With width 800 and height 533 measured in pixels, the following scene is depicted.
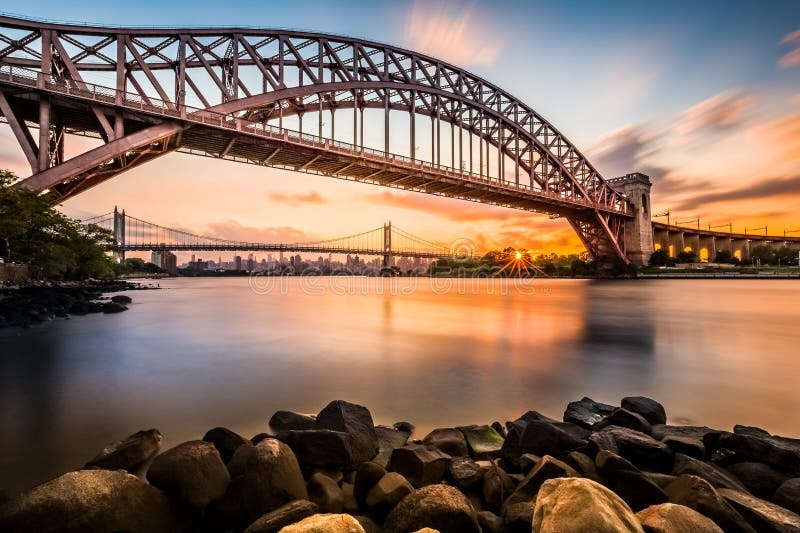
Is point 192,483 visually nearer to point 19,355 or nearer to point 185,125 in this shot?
point 19,355

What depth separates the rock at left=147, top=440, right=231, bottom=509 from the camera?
6.81ft

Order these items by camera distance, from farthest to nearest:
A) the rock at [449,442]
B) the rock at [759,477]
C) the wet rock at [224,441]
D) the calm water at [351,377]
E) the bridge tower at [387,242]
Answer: the bridge tower at [387,242] < the calm water at [351,377] < the rock at [449,442] < the wet rock at [224,441] < the rock at [759,477]

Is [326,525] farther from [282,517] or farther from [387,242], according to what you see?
[387,242]

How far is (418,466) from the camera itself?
254 centimetres

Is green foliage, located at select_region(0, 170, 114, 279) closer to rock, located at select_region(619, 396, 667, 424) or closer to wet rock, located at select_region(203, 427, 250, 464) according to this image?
wet rock, located at select_region(203, 427, 250, 464)

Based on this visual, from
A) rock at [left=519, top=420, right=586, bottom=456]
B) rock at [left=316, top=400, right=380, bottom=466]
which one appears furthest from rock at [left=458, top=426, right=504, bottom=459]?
rock at [left=316, top=400, right=380, bottom=466]

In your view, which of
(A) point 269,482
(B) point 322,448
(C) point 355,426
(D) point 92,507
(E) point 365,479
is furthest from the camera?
(C) point 355,426

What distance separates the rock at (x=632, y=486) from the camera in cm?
211

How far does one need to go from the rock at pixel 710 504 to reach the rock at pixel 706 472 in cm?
49

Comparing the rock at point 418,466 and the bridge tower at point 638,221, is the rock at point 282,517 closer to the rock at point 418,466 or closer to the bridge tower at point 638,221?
the rock at point 418,466

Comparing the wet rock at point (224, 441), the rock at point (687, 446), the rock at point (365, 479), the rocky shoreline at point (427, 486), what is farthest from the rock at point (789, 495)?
the wet rock at point (224, 441)

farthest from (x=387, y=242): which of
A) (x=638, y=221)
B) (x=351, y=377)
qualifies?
(x=351, y=377)

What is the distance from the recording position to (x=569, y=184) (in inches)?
1807

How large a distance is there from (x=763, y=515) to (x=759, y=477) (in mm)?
915
